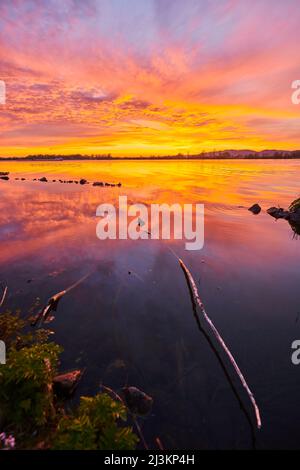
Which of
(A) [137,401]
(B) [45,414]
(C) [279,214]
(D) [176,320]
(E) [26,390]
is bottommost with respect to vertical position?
(A) [137,401]

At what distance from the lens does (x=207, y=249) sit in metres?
17.8

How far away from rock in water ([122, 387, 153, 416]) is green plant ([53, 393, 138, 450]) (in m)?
1.90

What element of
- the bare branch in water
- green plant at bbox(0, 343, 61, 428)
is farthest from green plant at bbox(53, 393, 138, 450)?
the bare branch in water

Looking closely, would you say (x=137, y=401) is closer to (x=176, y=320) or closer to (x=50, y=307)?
(x=176, y=320)

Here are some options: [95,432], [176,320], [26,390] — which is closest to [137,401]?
[95,432]

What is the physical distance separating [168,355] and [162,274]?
5711 mm

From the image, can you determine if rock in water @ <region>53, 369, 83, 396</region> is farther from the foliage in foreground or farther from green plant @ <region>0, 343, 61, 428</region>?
green plant @ <region>0, 343, 61, 428</region>

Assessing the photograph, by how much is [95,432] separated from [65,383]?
99.3 inches

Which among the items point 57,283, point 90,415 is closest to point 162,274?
point 57,283

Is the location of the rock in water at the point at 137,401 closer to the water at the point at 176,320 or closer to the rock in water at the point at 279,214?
the water at the point at 176,320

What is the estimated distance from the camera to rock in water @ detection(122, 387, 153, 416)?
20.5 feet

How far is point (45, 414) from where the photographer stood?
202 inches

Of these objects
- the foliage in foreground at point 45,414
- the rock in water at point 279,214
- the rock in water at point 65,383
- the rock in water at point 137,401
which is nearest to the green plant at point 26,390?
the foliage in foreground at point 45,414

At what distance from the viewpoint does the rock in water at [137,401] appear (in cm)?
626
